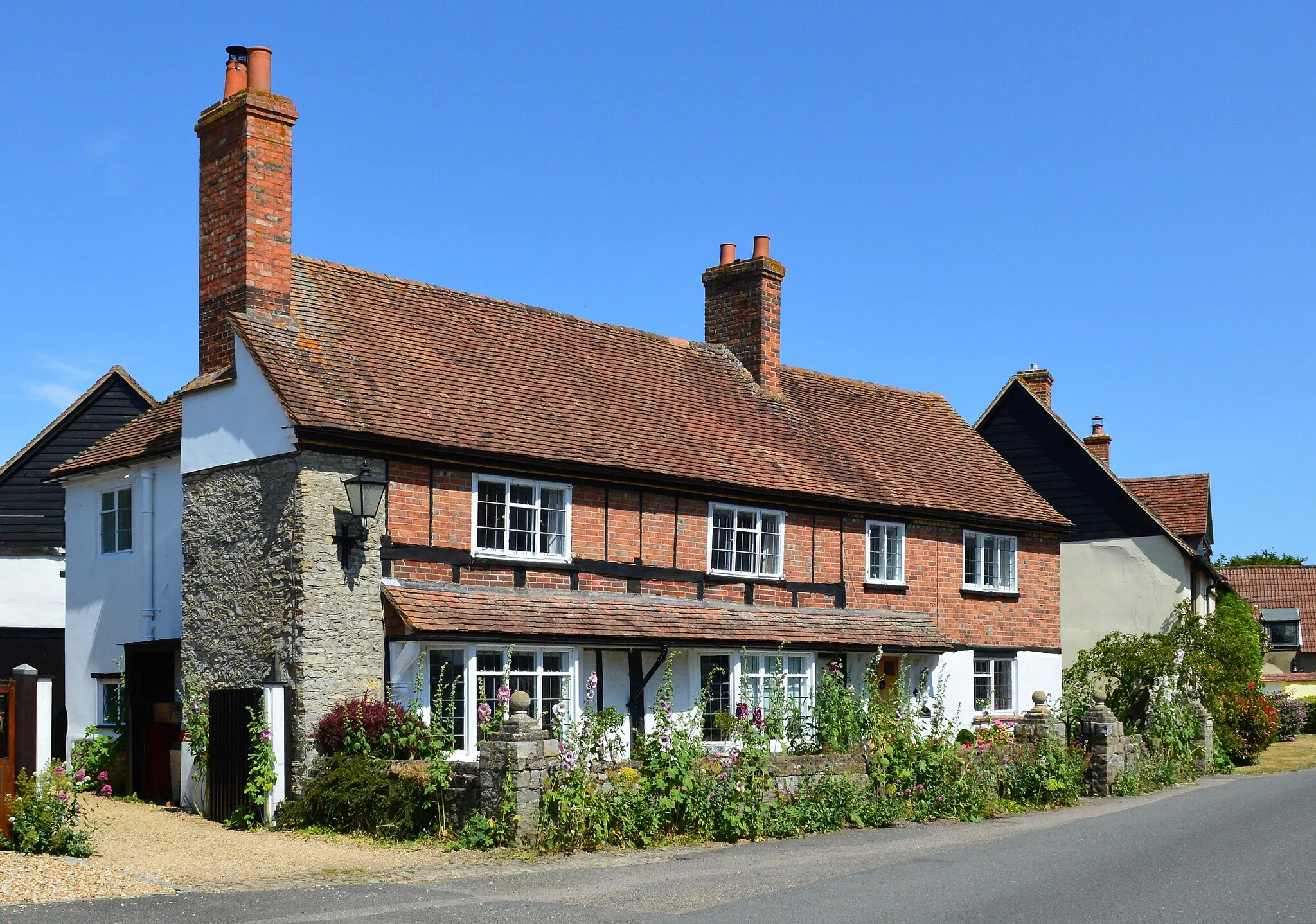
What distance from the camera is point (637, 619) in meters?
19.4

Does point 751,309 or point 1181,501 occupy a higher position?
point 751,309

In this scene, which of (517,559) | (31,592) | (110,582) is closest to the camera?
(517,559)

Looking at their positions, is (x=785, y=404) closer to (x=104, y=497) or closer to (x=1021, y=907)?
(x=104, y=497)

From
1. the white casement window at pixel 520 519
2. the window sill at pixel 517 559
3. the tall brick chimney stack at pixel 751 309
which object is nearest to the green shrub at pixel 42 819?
the window sill at pixel 517 559

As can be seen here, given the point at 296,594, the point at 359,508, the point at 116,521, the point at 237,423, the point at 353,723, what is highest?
the point at 237,423

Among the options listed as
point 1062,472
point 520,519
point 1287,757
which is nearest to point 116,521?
point 520,519

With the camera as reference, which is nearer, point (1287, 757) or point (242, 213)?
point (242, 213)

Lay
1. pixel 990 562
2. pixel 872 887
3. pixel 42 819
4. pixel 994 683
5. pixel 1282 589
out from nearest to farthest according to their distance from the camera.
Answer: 1. pixel 872 887
2. pixel 42 819
3. pixel 994 683
4. pixel 990 562
5. pixel 1282 589

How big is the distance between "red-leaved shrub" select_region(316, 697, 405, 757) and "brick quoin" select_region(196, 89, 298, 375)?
522 cm

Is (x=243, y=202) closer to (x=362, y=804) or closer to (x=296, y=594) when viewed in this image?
(x=296, y=594)

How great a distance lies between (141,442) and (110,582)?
2.22 metres

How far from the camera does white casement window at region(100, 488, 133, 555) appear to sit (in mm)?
20672

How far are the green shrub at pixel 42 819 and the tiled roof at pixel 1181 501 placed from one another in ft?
Answer: 94.3

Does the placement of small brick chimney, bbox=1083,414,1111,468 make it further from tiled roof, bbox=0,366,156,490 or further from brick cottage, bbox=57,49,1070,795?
tiled roof, bbox=0,366,156,490
